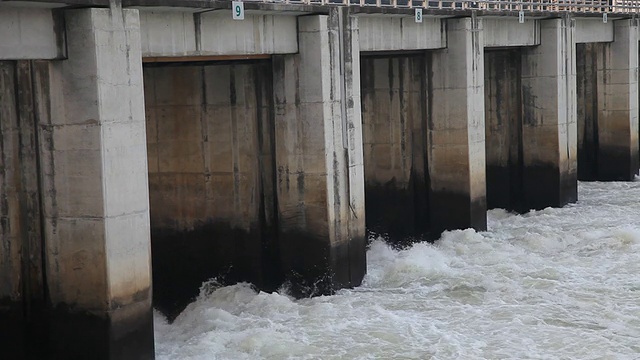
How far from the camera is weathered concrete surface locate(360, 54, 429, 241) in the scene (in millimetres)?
26344

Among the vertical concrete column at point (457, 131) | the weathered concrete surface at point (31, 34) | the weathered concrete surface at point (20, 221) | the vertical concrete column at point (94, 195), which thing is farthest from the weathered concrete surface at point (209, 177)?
the weathered concrete surface at point (31, 34)

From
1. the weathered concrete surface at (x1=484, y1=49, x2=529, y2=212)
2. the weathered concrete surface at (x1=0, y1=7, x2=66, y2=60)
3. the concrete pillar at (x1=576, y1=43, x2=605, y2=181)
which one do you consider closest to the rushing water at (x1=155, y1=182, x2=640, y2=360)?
the weathered concrete surface at (x1=0, y1=7, x2=66, y2=60)

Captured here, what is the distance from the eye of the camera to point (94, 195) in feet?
47.7

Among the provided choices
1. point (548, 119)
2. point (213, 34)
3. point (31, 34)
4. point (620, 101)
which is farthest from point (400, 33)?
point (620, 101)

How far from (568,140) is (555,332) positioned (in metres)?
14.2

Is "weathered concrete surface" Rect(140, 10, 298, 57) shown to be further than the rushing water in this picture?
Yes

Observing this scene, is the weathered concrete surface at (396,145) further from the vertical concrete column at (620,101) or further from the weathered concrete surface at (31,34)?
the weathered concrete surface at (31,34)

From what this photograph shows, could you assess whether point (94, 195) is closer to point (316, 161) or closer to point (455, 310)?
point (316, 161)

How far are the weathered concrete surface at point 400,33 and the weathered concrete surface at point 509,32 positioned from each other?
241 centimetres

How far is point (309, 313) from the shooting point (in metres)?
18.6

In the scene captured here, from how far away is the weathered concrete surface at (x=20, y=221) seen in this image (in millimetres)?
15117

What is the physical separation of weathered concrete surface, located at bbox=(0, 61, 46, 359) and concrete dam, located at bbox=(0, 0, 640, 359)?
3 cm

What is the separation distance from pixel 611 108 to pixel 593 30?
2789mm

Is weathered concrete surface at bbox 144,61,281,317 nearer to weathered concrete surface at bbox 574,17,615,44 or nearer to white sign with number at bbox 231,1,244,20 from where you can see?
white sign with number at bbox 231,1,244,20
